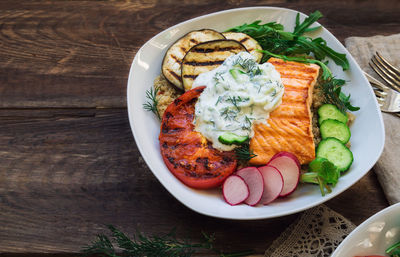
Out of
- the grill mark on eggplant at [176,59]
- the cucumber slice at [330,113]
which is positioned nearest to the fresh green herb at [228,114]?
the grill mark on eggplant at [176,59]

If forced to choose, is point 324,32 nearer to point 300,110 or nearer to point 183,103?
point 300,110

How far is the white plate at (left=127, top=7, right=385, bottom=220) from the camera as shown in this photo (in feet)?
8.86

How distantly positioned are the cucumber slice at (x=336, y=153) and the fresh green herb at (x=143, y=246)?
99 centimetres

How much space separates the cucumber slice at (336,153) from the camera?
2.86 metres

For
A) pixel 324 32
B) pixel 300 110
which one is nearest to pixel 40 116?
pixel 300 110

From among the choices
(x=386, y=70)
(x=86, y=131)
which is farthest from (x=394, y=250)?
(x=86, y=131)

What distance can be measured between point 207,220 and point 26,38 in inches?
115

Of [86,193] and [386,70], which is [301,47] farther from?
[86,193]

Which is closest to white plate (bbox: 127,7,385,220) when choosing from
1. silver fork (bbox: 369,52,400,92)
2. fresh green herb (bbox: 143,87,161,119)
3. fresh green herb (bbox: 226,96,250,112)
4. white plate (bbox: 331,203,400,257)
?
fresh green herb (bbox: 143,87,161,119)

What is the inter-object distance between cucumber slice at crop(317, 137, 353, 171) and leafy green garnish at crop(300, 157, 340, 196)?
5.7 inches

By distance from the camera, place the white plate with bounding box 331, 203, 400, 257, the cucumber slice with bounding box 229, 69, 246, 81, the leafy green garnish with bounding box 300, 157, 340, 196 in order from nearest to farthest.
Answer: the white plate with bounding box 331, 203, 400, 257 → the leafy green garnish with bounding box 300, 157, 340, 196 → the cucumber slice with bounding box 229, 69, 246, 81

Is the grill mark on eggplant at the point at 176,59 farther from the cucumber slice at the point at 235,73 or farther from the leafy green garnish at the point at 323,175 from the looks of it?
the leafy green garnish at the point at 323,175

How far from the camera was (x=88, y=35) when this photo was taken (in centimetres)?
413

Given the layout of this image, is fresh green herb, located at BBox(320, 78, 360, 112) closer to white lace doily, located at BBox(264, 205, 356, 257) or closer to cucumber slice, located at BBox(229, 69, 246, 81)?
cucumber slice, located at BBox(229, 69, 246, 81)
